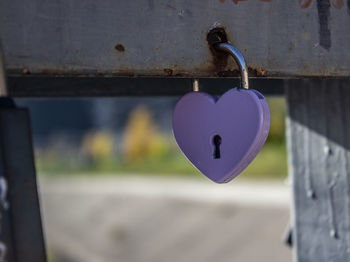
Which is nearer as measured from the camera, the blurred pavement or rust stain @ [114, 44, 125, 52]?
rust stain @ [114, 44, 125, 52]

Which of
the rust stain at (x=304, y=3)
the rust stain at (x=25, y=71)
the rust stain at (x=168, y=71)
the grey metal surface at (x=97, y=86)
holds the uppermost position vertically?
the rust stain at (x=304, y=3)

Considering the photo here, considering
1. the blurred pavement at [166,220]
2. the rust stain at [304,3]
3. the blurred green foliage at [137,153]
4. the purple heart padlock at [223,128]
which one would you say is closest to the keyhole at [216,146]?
the purple heart padlock at [223,128]

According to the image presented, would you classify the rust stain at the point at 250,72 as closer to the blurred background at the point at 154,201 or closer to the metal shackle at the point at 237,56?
the metal shackle at the point at 237,56

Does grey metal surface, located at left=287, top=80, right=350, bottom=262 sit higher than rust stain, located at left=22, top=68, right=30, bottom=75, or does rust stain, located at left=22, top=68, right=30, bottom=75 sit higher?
rust stain, located at left=22, top=68, right=30, bottom=75

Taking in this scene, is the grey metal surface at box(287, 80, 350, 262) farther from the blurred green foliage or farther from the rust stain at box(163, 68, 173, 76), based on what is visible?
the blurred green foliage

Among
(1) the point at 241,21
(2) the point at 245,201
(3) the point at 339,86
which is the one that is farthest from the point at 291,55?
(2) the point at 245,201

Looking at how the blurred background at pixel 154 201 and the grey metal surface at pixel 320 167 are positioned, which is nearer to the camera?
the grey metal surface at pixel 320 167

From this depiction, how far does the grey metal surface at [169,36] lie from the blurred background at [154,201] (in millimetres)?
5391

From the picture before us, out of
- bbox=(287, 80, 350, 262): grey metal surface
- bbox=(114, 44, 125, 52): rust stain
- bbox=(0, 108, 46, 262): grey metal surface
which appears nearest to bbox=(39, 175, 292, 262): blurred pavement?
bbox=(287, 80, 350, 262): grey metal surface

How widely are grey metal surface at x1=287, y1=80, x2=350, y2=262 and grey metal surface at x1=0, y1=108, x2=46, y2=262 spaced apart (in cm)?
46

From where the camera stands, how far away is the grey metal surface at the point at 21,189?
0.88m

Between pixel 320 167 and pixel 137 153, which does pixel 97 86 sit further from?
pixel 137 153

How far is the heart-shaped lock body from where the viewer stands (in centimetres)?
67

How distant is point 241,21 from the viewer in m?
0.71
